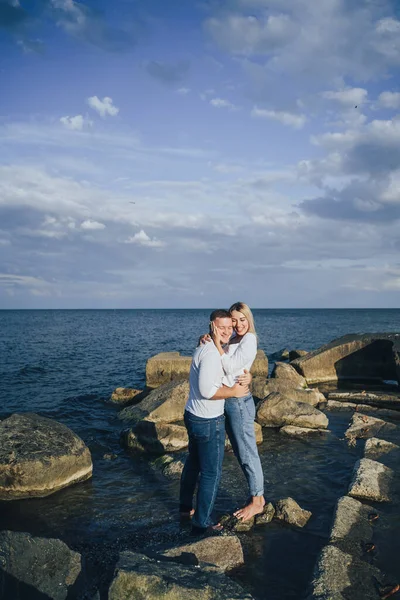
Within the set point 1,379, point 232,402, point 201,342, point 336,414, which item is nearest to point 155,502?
point 232,402

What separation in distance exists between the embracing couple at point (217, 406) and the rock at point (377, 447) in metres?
3.54

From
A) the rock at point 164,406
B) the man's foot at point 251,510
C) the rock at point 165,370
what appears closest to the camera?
the man's foot at point 251,510

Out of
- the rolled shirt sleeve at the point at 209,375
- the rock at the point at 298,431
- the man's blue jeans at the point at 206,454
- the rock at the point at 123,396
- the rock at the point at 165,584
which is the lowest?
the rock at the point at 123,396

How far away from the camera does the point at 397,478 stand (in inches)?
256

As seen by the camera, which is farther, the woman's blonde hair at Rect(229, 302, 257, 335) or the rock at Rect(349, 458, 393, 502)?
the rock at Rect(349, 458, 393, 502)

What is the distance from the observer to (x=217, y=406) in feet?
15.3

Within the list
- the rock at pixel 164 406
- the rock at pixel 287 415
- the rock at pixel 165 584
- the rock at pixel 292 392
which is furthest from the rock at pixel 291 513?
the rock at pixel 292 392

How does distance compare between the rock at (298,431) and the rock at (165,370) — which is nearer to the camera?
the rock at (298,431)

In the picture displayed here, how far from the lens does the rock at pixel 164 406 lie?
31.8 feet

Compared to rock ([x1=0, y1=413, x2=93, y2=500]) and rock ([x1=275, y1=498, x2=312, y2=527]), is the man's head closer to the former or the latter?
rock ([x1=275, y1=498, x2=312, y2=527])

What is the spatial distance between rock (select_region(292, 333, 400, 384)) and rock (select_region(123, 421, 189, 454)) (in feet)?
27.6

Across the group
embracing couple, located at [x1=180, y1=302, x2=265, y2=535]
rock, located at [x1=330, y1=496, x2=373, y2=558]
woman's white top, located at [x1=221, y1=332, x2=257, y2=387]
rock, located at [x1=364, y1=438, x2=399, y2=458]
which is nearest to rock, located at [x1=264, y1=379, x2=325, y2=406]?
rock, located at [x1=364, y1=438, x2=399, y2=458]

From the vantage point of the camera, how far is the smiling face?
15.2 ft

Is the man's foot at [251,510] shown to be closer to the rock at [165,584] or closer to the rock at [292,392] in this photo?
the rock at [165,584]
